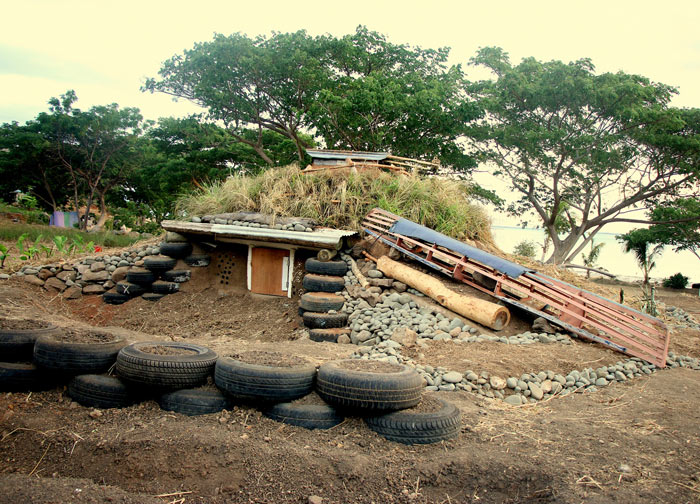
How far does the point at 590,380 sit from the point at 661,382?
2.77 feet

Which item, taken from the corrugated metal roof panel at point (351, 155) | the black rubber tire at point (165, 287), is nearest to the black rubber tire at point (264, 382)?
the black rubber tire at point (165, 287)

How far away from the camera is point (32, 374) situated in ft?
14.0

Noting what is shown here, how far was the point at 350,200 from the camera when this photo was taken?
9344 millimetres

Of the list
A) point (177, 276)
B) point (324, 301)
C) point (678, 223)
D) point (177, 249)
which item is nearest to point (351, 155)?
point (177, 249)

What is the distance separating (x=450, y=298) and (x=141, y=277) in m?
6.05

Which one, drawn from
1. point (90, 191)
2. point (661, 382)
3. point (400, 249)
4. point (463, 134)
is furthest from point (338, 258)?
point (90, 191)

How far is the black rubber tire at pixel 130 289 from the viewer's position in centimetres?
931

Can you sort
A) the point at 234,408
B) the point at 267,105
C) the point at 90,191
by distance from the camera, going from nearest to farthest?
the point at 234,408 → the point at 267,105 → the point at 90,191

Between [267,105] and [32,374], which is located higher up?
[267,105]

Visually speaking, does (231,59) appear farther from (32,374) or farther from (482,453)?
(482,453)

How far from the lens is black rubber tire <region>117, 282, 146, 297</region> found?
30.6 ft

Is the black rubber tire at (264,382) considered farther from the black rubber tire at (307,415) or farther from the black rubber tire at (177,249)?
the black rubber tire at (177,249)

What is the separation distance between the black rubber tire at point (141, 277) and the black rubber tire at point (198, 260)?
28.8 inches

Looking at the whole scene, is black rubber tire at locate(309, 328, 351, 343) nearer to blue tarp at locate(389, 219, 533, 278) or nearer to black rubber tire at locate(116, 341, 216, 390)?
blue tarp at locate(389, 219, 533, 278)
